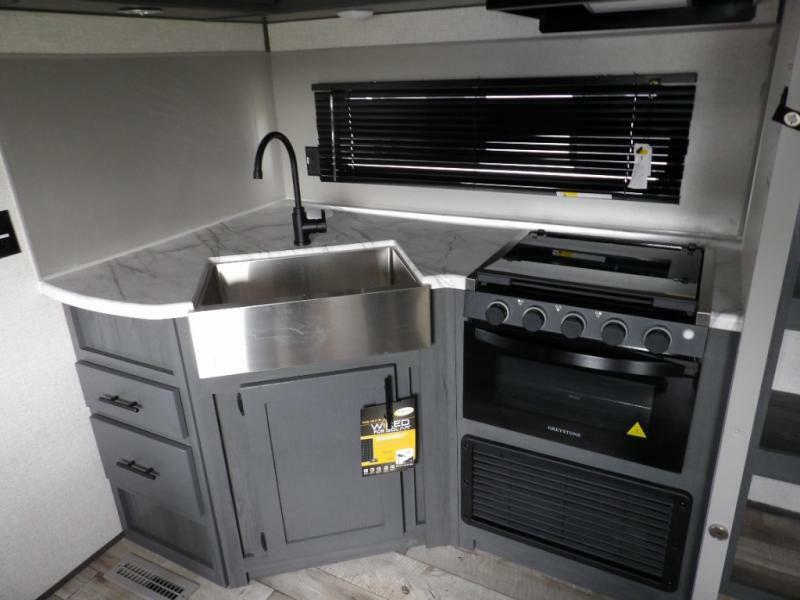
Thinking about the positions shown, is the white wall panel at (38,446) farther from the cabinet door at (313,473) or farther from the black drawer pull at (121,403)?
the cabinet door at (313,473)

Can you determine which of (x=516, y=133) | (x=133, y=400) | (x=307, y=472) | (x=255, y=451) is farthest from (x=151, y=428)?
(x=516, y=133)

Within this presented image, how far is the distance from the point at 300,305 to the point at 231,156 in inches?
42.5

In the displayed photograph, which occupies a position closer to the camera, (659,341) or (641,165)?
(659,341)

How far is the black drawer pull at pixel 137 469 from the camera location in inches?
71.2

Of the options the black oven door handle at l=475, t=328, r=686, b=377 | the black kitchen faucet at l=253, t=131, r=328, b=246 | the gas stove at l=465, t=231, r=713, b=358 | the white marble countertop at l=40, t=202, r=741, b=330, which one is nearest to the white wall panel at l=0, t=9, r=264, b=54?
the black kitchen faucet at l=253, t=131, r=328, b=246

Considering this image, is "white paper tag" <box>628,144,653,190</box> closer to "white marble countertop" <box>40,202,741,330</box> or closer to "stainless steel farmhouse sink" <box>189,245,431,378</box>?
"white marble countertop" <box>40,202,741,330</box>

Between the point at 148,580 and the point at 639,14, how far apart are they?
236cm

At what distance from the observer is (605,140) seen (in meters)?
1.90

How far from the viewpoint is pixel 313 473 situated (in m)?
1.78

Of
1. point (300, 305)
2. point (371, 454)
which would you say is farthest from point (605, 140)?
point (371, 454)

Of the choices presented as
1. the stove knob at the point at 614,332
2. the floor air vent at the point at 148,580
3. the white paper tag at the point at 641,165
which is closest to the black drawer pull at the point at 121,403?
the floor air vent at the point at 148,580

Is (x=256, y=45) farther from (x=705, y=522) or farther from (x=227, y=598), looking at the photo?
(x=705, y=522)

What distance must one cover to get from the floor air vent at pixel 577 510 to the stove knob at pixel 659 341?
0.44 metres

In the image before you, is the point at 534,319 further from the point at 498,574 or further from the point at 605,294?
the point at 498,574
